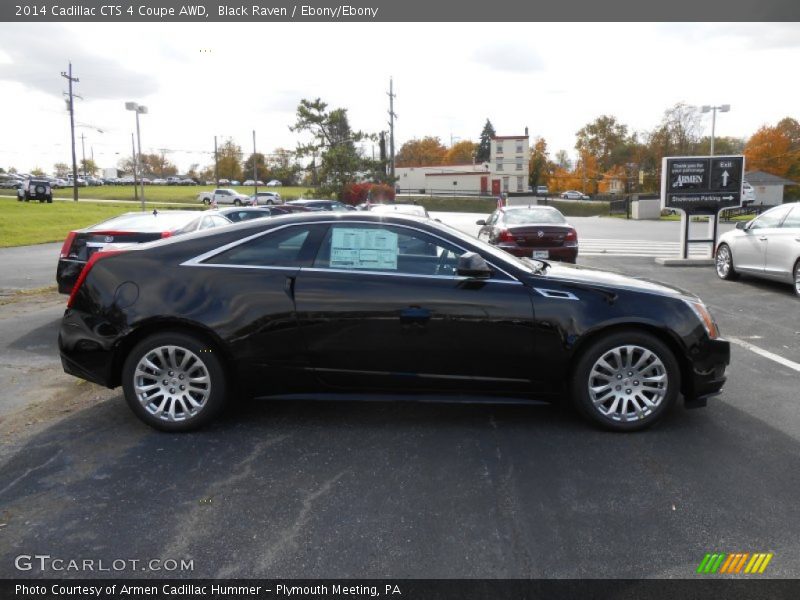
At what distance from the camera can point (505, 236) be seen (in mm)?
12727

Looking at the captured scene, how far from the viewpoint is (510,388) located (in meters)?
4.48

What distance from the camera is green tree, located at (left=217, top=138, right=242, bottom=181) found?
110 meters

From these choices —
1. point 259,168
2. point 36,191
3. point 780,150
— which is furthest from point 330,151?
point 259,168

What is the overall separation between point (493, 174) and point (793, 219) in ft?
270

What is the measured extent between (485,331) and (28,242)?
2228cm

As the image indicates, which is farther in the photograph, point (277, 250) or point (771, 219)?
point (771, 219)

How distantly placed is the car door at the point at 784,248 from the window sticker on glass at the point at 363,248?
8302 millimetres

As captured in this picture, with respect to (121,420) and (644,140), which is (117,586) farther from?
(644,140)

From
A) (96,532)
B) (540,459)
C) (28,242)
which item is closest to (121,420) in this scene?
(96,532)

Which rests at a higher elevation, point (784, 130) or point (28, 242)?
point (784, 130)

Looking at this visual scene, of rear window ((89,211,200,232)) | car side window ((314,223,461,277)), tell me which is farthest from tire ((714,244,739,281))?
rear window ((89,211,200,232))

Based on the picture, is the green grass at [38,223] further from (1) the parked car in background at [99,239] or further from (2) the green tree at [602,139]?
(2) the green tree at [602,139]

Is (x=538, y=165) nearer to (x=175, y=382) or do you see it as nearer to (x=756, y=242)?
(x=756, y=242)

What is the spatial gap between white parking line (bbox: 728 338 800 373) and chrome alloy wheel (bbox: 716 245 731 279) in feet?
17.4
